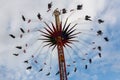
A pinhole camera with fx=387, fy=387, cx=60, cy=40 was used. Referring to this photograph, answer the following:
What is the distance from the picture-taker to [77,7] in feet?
280

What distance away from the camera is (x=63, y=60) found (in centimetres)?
7994

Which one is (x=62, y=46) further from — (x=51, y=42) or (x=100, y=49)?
(x=100, y=49)

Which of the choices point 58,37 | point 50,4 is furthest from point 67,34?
point 50,4

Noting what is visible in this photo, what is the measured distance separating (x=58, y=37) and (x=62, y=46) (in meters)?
2.28

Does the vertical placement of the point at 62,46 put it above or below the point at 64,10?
below

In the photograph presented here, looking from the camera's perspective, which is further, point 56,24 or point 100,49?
point 100,49

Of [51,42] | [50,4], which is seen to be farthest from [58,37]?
[50,4]

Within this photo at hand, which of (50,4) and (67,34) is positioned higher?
(50,4)

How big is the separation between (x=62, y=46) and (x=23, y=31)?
11113 mm

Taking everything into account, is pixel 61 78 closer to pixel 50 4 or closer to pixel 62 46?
pixel 62 46

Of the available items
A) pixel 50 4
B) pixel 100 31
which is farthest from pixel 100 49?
pixel 50 4

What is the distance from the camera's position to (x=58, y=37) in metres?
81.2

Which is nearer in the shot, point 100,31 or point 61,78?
point 61,78

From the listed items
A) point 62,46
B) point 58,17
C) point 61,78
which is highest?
point 58,17
